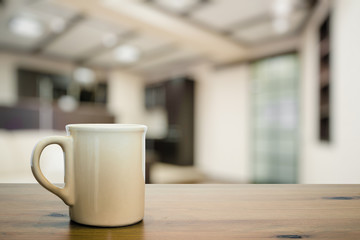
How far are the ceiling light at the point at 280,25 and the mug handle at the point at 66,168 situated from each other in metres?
4.30

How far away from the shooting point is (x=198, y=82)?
664 centimetres

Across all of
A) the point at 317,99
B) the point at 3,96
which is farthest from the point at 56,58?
the point at 317,99

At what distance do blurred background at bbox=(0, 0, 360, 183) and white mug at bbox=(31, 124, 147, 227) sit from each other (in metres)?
2.29

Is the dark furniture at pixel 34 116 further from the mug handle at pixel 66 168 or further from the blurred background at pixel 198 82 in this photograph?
the mug handle at pixel 66 168

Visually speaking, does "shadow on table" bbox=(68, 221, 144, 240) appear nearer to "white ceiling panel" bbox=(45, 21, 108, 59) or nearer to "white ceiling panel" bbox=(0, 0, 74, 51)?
"white ceiling panel" bbox=(0, 0, 74, 51)

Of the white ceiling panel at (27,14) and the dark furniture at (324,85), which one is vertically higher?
the white ceiling panel at (27,14)

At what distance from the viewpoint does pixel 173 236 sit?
1.19 ft

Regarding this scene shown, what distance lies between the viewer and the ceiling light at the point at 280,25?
412cm

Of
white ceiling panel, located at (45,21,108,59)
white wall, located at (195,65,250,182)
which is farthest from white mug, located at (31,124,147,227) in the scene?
white wall, located at (195,65,250,182)

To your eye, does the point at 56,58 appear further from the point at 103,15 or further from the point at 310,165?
the point at 310,165

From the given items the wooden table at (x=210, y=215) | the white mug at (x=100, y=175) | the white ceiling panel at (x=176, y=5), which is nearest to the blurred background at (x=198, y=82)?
the white ceiling panel at (x=176, y=5)

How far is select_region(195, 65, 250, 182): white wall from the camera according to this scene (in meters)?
5.61

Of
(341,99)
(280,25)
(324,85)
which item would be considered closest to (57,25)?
(280,25)

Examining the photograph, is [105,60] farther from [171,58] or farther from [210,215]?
[210,215]
